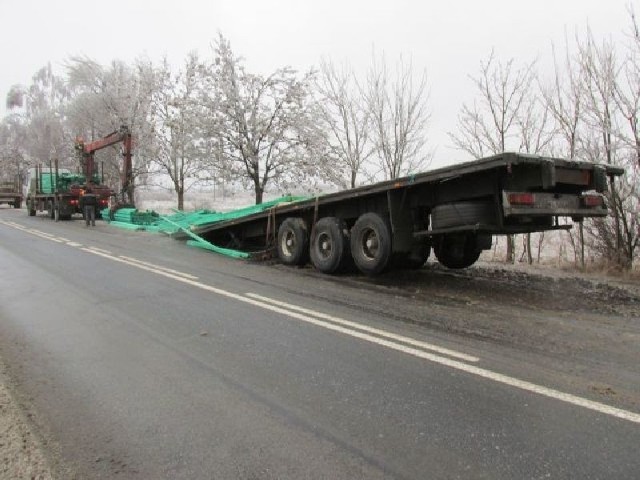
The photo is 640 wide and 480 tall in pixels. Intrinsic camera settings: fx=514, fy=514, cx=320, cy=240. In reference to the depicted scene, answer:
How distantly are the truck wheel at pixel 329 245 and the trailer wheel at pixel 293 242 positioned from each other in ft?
1.02

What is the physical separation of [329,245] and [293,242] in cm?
114

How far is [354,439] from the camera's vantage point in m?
3.12

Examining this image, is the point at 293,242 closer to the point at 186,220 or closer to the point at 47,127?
the point at 186,220

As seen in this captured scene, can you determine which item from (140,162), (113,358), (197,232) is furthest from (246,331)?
(140,162)

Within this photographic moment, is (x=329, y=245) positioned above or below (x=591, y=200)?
below

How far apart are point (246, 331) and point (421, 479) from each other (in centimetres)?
303

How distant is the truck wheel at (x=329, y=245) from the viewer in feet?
29.1

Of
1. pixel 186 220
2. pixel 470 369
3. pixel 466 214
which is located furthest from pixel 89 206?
pixel 470 369

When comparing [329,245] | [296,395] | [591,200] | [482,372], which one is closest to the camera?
[296,395]

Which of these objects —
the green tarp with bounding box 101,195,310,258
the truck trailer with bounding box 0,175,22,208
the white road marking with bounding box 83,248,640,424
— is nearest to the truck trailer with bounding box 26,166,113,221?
the green tarp with bounding box 101,195,310,258

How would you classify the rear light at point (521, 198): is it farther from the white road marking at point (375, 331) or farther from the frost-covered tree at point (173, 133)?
the frost-covered tree at point (173, 133)

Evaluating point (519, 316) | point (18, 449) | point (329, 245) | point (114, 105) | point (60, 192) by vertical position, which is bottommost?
point (18, 449)

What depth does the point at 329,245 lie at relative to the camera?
9195 mm

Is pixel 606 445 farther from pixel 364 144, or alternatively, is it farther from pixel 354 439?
pixel 364 144
